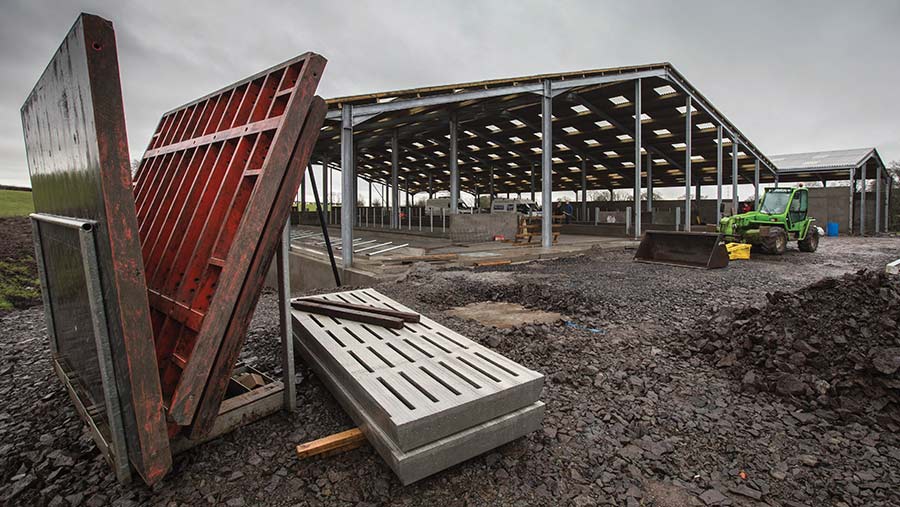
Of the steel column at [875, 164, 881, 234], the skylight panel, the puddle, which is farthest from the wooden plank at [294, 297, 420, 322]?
the steel column at [875, 164, 881, 234]

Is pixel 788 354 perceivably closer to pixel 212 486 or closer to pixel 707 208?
pixel 212 486

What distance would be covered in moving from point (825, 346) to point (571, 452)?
8.86ft

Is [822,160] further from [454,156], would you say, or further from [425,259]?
[425,259]

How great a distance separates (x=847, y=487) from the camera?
88.1 inches

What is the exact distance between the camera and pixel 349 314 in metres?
3.85

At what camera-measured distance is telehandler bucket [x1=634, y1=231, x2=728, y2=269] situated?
9.62m

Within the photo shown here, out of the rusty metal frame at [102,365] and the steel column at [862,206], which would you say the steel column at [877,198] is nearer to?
the steel column at [862,206]

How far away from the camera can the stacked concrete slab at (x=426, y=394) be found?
6.93 feet

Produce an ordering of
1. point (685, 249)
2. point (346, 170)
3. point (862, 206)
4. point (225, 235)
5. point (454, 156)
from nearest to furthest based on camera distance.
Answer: point (225, 235), point (346, 170), point (685, 249), point (454, 156), point (862, 206)

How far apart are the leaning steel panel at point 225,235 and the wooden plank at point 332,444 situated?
543 mm

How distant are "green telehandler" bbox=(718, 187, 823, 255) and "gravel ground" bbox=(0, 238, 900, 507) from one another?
33.0ft

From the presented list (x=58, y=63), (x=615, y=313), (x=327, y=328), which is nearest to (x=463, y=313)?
(x=615, y=313)

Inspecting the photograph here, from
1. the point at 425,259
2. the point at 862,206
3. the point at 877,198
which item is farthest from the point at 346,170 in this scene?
the point at 877,198

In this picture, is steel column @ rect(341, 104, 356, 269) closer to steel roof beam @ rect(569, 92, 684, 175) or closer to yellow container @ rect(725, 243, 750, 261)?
yellow container @ rect(725, 243, 750, 261)
